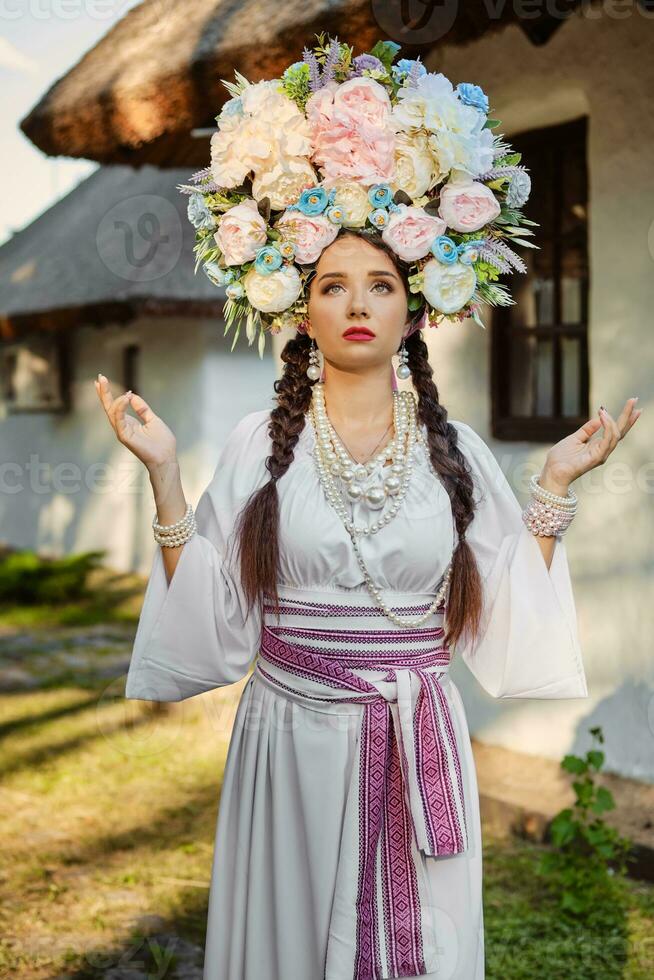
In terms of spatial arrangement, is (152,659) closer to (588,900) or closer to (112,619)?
(588,900)

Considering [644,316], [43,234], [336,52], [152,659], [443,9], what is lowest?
[152,659]

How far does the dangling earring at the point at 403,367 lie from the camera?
7.89ft

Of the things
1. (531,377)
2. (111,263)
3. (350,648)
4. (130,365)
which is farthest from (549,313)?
(130,365)

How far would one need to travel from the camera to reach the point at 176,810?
15.7 ft

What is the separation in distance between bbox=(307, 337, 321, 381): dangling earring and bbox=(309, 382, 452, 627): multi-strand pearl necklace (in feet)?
0.14

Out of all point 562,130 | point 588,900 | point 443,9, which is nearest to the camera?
point 588,900

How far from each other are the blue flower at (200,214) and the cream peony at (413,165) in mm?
396

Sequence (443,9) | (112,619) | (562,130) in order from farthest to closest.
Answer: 1. (112,619)
2. (562,130)
3. (443,9)

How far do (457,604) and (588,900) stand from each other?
6.10ft

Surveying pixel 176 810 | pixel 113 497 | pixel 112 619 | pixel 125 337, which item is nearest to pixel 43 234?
pixel 125 337

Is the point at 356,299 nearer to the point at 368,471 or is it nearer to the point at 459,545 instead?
the point at 368,471

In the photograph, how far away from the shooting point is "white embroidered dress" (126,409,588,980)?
2.20 metres

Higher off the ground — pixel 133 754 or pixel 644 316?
pixel 644 316

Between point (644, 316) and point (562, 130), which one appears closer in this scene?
point (644, 316)
